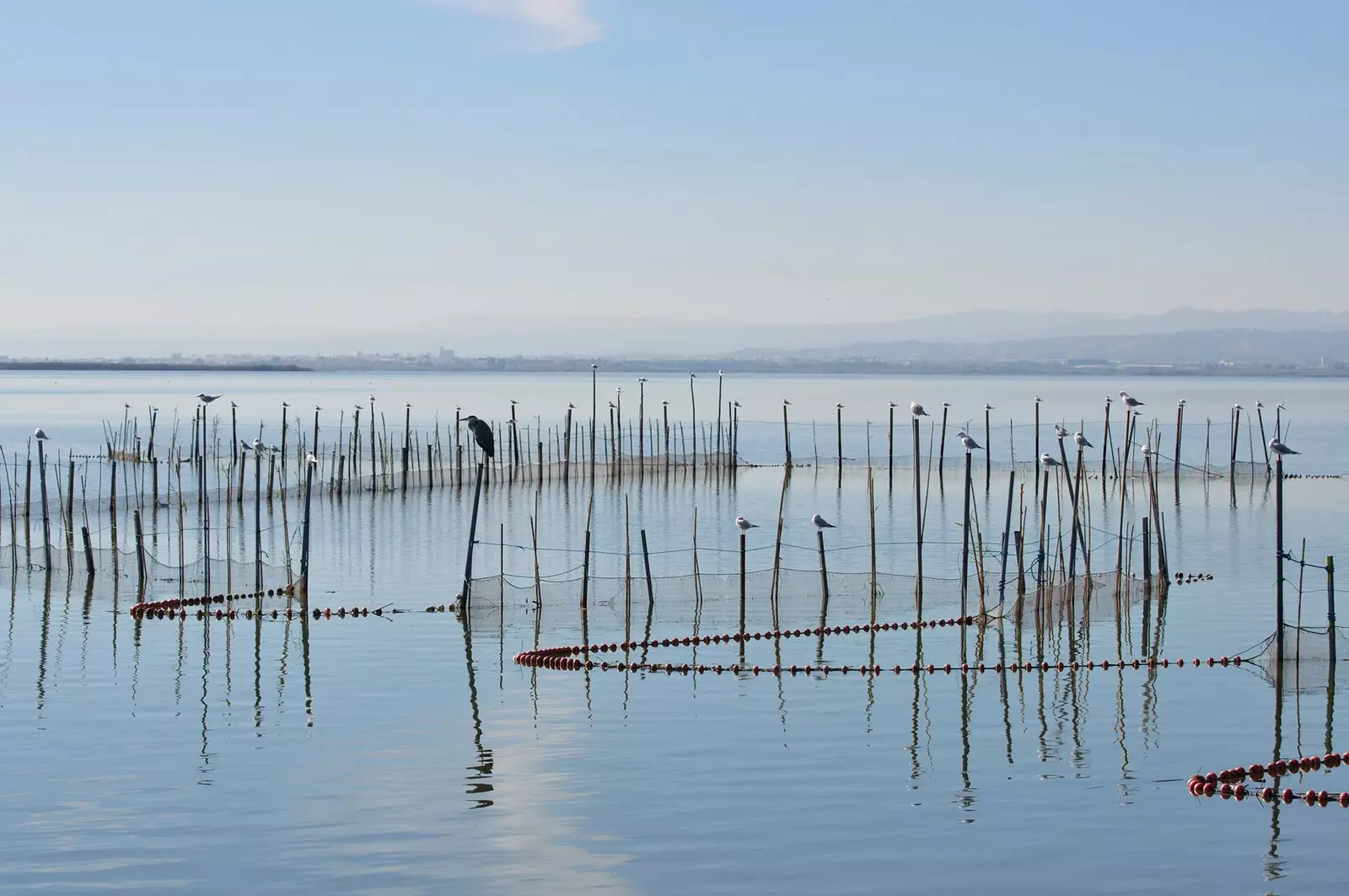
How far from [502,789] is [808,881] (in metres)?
3.53

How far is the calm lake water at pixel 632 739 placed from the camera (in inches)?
488

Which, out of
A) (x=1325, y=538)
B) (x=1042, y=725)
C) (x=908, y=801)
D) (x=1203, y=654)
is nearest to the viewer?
(x=908, y=801)

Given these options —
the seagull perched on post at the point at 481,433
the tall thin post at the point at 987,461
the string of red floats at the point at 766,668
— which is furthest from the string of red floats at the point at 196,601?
the tall thin post at the point at 987,461

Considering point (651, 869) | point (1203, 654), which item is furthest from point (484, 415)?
point (651, 869)

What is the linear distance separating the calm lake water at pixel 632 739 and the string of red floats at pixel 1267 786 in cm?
16

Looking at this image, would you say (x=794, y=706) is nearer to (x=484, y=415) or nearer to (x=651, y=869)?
(x=651, y=869)

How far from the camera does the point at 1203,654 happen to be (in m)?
21.4

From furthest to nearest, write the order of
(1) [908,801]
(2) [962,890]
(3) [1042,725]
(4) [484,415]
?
(4) [484,415], (3) [1042,725], (1) [908,801], (2) [962,890]

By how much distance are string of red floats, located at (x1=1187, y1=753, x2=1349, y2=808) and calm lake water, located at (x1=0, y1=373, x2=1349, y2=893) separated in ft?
0.53

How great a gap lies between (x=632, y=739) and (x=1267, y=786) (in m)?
6.15

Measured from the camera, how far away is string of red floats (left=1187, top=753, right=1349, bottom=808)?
14125mm

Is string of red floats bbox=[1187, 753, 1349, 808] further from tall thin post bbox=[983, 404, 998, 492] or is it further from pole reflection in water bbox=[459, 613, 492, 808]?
tall thin post bbox=[983, 404, 998, 492]

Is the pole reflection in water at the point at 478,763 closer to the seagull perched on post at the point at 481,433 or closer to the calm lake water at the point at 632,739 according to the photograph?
the calm lake water at the point at 632,739

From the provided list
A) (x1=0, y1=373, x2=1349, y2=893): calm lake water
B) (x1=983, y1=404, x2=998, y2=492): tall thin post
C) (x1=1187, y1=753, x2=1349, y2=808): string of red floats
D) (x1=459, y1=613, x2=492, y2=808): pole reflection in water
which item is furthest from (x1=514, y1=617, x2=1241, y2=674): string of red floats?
(x1=983, y1=404, x2=998, y2=492): tall thin post
